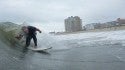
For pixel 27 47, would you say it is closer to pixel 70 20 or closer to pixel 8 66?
pixel 8 66

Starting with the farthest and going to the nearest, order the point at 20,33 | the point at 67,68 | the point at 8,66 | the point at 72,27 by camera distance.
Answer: the point at 72,27, the point at 20,33, the point at 67,68, the point at 8,66

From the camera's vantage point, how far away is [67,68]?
32.0 ft

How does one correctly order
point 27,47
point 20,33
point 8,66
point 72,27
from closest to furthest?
1. point 8,66
2. point 27,47
3. point 20,33
4. point 72,27

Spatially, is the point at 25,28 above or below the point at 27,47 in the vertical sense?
above

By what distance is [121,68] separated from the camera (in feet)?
31.6

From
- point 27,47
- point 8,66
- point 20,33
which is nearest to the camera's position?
point 8,66

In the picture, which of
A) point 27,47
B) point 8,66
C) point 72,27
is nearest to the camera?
point 8,66

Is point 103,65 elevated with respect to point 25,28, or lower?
lower

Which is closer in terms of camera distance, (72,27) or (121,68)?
(121,68)

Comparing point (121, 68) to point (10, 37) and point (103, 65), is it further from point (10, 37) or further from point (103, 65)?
point (10, 37)

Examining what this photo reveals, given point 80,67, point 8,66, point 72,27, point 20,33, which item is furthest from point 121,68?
point 72,27

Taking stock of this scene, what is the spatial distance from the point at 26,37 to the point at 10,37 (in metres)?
1.06

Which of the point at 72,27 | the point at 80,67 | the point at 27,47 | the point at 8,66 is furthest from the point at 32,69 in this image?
the point at 72,27

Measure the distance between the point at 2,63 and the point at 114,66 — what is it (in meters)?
4.03
